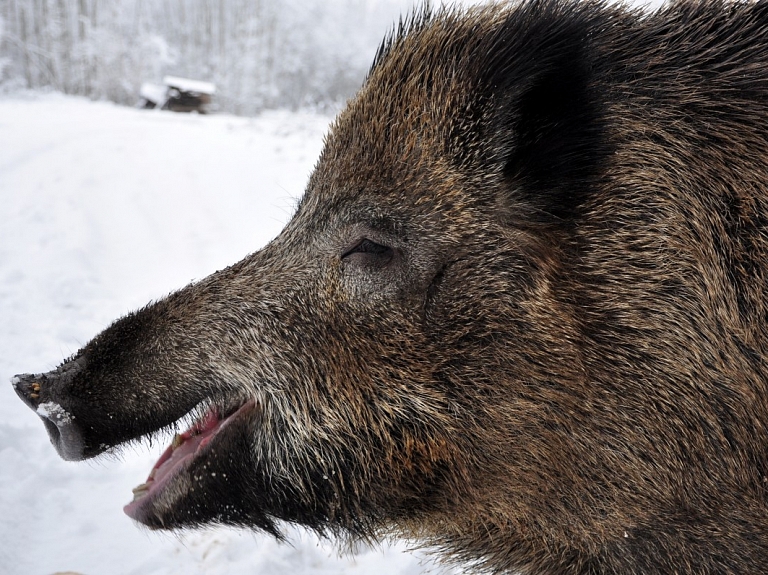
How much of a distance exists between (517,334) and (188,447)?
3.75ft

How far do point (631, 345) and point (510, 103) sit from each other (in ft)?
2.60

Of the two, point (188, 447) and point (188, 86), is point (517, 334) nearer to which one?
point (188, 447)

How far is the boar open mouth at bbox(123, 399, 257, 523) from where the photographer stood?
6.92ft

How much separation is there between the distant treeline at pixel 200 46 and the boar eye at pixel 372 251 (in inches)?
1150

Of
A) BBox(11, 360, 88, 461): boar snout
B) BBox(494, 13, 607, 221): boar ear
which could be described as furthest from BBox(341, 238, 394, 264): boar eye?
BBox(11, 360, 88, 461): boar snout

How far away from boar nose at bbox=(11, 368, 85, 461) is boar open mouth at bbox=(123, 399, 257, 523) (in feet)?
0.91

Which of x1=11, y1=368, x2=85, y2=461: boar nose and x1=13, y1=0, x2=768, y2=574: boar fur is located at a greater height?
x1=13, y1=0, x2=768, y2=574: boar fur

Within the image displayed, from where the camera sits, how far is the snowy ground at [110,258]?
3.30 metres

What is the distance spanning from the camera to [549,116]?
75.9 inches

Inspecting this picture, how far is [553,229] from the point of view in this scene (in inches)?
77.7

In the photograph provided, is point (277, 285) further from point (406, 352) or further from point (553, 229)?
point (553, 229)

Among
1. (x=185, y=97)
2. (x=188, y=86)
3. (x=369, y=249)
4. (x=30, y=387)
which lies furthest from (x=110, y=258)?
(x=188, y=86)

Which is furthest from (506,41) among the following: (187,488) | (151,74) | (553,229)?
(151,74)

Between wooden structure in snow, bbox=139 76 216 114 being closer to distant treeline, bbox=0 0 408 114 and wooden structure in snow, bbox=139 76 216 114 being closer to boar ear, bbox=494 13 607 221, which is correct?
distant treeline, bbox=0 0 408 114
